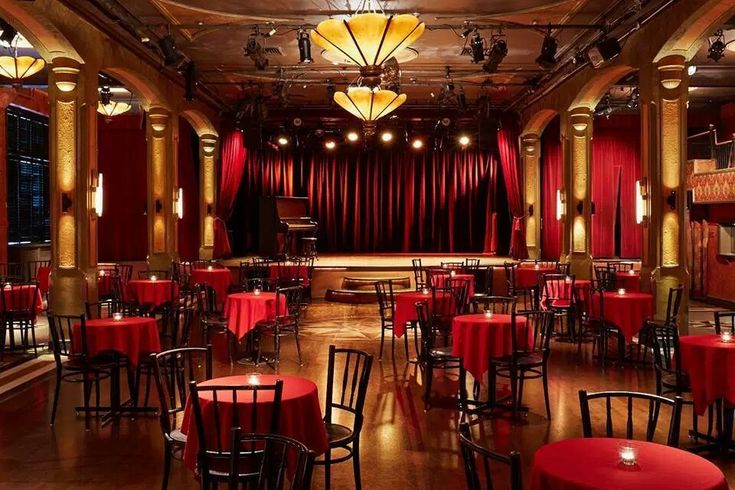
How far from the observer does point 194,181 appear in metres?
17.0

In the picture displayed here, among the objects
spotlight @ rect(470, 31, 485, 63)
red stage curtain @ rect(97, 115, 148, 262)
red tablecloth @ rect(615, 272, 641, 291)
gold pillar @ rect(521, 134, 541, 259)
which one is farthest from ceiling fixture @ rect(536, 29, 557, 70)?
red stage curtain @ rect(97, 115, 148, 262)

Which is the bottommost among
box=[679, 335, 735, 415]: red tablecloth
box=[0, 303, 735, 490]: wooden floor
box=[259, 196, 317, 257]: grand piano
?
box=[0, 303, 735, 490]: wooden floor

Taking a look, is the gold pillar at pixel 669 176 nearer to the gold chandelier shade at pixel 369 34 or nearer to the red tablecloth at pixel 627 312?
the red tablecloth at pixel 627 312

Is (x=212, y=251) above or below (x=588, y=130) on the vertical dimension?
below

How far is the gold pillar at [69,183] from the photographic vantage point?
8.59m

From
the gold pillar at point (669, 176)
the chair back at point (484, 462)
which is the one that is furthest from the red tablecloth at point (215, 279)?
the chair back at point (484, 462)

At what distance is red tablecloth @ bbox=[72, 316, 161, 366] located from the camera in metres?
5.73

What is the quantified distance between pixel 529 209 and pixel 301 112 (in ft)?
17.7

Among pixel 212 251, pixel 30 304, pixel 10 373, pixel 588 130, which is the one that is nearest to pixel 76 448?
pixel 10 373

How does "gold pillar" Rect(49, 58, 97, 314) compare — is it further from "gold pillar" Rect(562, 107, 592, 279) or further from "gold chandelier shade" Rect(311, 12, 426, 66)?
"gold pillar" Rect(562, 107, 592, 279)

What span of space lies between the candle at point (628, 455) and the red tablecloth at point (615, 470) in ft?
0.06

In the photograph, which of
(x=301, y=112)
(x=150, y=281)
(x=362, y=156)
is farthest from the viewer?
(x=362, y=156)

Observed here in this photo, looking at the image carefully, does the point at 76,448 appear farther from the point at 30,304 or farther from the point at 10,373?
the point at 30,304

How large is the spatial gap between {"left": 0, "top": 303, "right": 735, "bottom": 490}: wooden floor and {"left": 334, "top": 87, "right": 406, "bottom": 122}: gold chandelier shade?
3.05m
